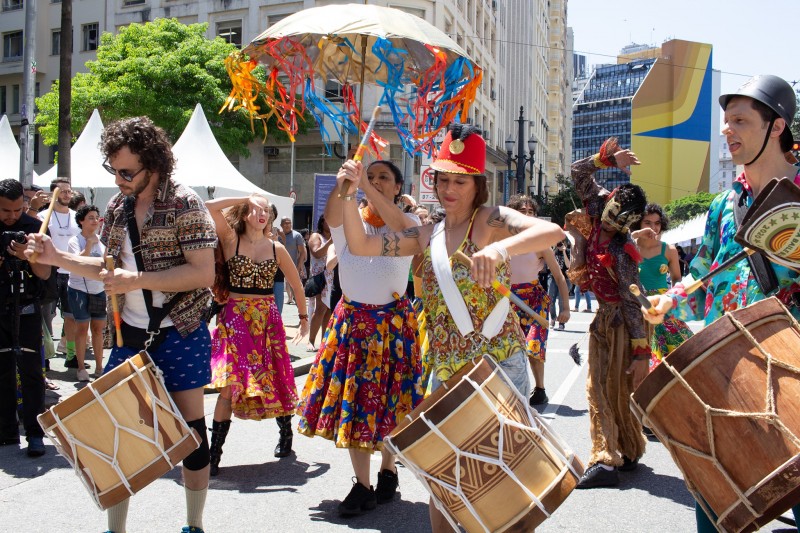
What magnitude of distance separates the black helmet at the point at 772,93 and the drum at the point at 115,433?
279 cm

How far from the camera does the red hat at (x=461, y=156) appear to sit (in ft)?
11.7

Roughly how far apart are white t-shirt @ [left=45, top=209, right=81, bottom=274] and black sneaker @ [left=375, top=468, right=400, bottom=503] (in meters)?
5.63

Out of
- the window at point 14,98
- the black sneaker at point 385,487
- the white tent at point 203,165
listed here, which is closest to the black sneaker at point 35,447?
the black sneaker at point 385,487

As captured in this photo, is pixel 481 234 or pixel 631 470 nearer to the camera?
pixel 481 234

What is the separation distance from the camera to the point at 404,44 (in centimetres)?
477

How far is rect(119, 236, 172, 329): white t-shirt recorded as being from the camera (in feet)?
12.0

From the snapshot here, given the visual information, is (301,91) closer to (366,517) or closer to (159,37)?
(366,517)

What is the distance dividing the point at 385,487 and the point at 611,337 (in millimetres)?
1826

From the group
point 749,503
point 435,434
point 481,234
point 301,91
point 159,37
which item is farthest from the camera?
point 159,37

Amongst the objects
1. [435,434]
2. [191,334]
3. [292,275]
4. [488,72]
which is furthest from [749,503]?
[488,72]

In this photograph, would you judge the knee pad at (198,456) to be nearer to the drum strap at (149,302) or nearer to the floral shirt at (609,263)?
the drum strap at (149,302)

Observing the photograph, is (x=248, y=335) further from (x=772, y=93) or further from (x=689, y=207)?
(x=689, y=207)

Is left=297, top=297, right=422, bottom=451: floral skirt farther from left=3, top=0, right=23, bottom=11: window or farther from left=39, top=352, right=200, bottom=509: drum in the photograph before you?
left=3, top=0, right=23, bottom=11: window

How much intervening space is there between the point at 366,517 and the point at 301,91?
2.72 meters
